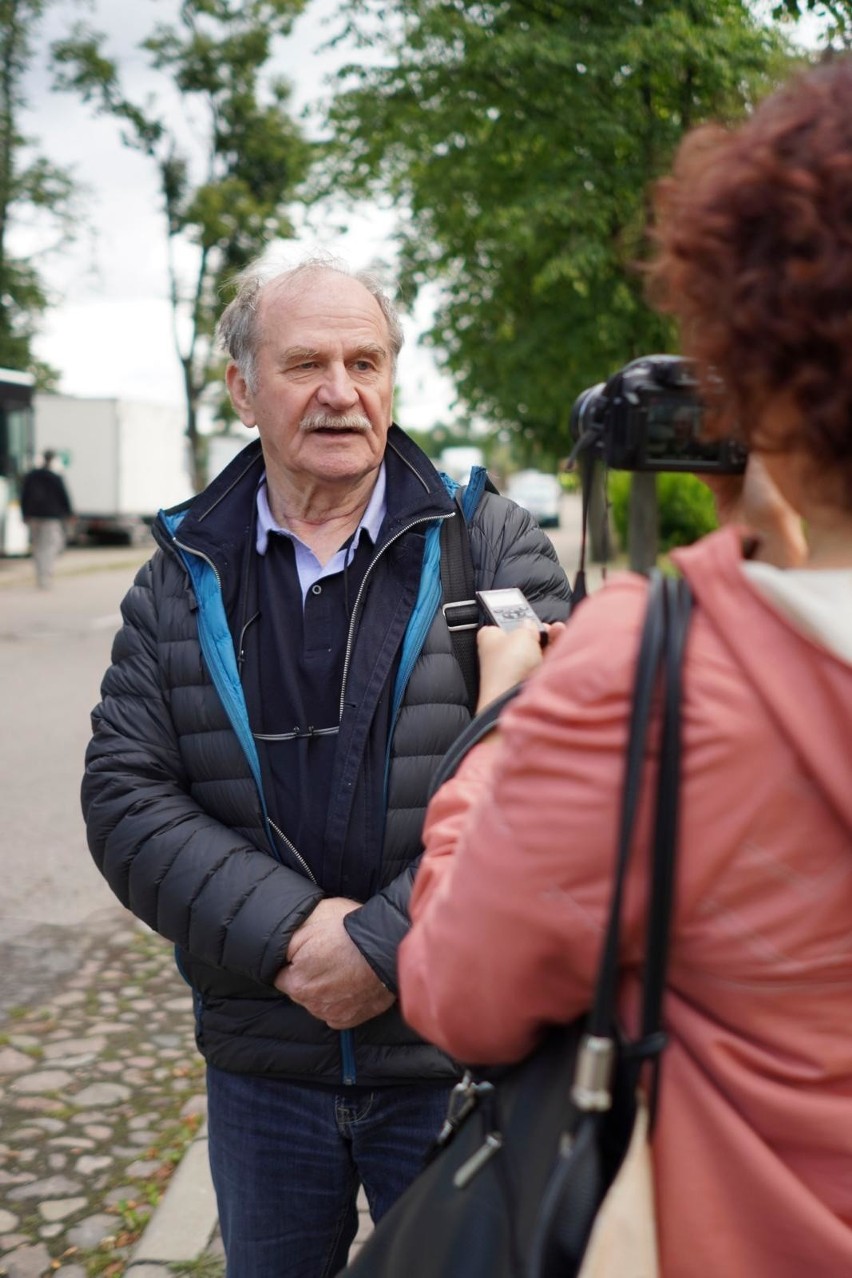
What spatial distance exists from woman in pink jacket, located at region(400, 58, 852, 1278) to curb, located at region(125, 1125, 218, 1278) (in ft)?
7.39

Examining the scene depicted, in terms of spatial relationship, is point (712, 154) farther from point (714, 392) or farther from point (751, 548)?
point (751, 548)

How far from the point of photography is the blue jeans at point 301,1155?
2.09 metres

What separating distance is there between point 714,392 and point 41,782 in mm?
7043

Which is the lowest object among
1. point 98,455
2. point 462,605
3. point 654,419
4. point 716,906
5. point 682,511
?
point 682,511

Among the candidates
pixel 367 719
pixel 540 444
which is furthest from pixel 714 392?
pixel 540 444

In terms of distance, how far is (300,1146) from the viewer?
2.10 metres

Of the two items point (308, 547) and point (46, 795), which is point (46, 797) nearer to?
point (46, 795)

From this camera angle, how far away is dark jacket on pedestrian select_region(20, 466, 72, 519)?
59.8 feet

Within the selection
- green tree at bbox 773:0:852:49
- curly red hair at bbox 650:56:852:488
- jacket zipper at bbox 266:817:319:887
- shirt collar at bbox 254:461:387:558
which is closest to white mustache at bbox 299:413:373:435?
shirt collar at bbox 254:461:387:558

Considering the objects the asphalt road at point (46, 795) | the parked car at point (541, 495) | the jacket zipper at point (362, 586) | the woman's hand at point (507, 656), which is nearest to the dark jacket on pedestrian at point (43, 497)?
the asphalt road at point (46, 795)

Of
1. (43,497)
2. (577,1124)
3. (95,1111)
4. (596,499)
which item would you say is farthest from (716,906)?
(43,497)

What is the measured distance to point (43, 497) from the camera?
18.3 meters

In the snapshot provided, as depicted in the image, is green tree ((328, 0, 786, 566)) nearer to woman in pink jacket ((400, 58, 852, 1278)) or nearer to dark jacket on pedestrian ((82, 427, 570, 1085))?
dark jacket on pedestrian ((82, 427, 570, 1085))

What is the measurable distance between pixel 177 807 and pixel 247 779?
0.11 meters
